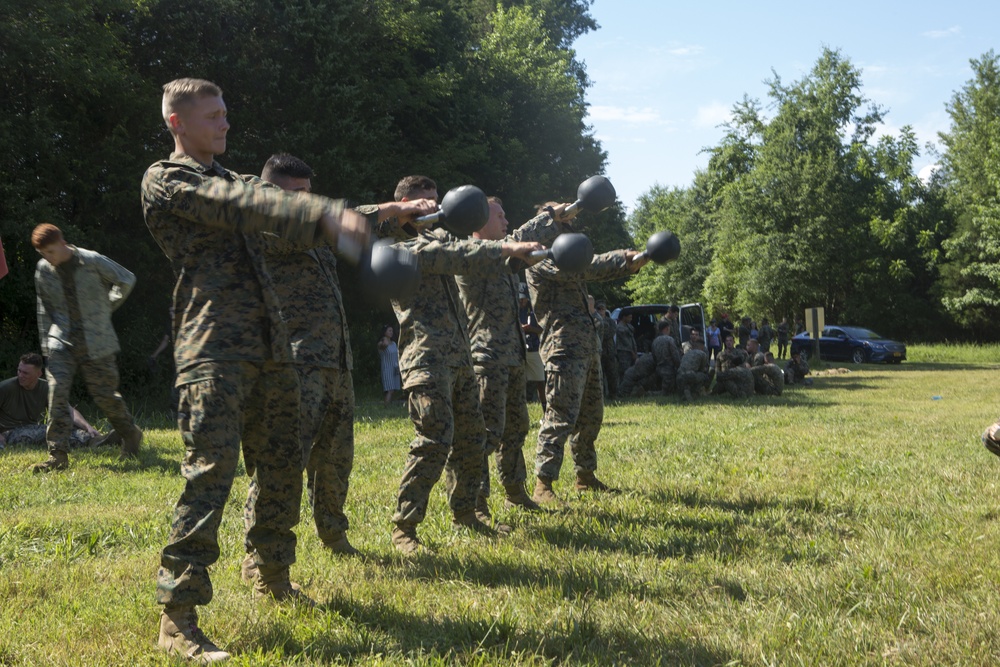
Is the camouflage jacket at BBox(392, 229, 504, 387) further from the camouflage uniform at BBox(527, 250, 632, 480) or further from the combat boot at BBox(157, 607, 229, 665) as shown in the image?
the combat boot at BBox(157, 607, 229, 665)

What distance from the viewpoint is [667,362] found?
19312 mm

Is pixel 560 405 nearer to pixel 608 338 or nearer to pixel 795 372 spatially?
pixel 608 338

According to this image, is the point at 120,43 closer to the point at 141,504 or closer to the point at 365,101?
the point at 365,101

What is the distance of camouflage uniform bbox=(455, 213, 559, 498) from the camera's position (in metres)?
6.40

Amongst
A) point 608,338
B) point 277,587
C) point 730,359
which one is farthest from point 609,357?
point 277,587

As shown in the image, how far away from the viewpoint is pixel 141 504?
7.25 metres

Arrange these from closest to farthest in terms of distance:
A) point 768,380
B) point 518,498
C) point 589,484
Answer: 1. point 518,498
2. point 589,484
3. point 768,380

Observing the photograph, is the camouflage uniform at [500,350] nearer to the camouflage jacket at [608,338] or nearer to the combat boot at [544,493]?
the combat boot at [544,493]

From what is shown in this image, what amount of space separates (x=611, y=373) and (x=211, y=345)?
15.5 metres

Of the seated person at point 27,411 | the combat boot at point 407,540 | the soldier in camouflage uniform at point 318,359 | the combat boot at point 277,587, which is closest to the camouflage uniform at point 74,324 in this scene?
the seated person at point 27,411

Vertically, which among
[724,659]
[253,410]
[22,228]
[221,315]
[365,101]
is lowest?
[724,659]

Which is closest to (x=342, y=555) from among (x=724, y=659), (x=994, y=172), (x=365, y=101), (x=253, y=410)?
(x=253, y=410)

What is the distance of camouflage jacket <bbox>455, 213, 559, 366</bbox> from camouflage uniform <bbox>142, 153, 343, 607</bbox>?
2519 millimetres

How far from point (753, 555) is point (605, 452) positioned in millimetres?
4845
